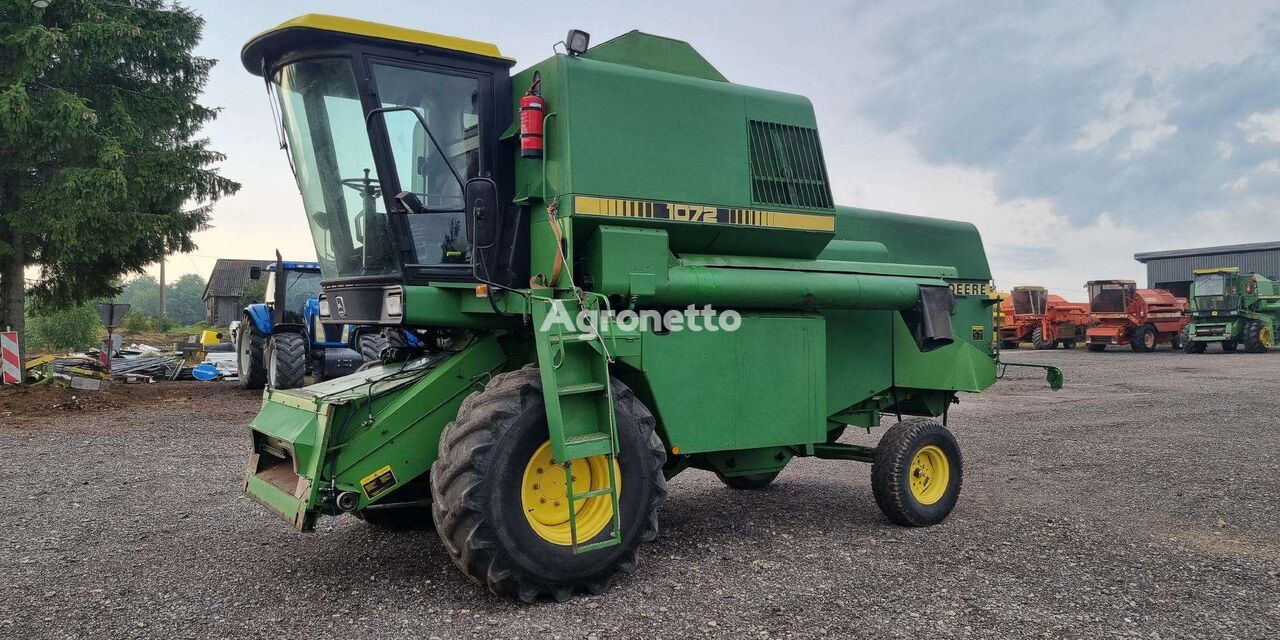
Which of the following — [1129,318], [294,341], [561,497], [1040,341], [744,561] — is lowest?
[744,561]

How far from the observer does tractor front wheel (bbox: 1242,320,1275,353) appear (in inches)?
1112

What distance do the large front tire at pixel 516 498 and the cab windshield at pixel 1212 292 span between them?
98.3ft

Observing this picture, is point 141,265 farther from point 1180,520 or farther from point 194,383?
point 1180,520

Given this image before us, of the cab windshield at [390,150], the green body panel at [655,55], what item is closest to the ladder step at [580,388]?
the cab windshield at [390,150]

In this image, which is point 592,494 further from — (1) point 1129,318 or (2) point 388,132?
(1) point 1129,318

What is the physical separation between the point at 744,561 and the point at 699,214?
2.18 meters

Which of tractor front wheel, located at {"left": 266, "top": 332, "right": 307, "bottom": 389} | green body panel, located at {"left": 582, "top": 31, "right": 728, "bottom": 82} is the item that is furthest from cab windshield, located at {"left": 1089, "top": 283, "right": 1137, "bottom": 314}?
green body panel, located at {"left": 582, "top": 31, "right": 728, "bottom": 82}

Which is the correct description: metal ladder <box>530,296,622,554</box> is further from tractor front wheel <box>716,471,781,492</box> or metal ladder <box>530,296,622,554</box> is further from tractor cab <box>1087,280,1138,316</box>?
tractor cab <box>1087,280,1138,316</box>

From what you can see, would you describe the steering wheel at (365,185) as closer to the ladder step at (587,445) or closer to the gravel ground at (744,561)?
the ladder step at (587,445)

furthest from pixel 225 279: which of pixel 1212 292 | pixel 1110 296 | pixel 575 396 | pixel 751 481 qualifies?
pixel 575 396

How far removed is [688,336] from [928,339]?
7.06 ft

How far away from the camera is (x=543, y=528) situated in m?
4.69

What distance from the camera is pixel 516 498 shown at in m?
4.50

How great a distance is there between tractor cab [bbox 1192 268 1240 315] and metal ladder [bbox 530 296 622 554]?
29.9m
